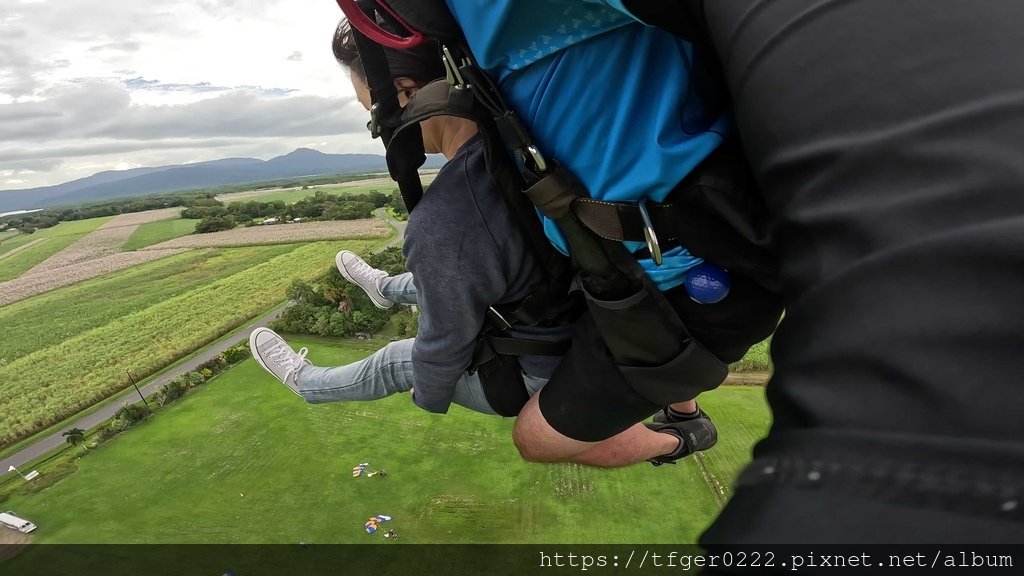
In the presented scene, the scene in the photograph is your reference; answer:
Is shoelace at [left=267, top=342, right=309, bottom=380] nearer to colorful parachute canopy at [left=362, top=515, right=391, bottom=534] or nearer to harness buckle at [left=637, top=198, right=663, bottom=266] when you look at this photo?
harness buckle at [left=637, top=198, right=663, bottom=266]

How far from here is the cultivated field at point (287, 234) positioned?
2891 cm

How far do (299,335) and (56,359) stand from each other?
31.7 feet

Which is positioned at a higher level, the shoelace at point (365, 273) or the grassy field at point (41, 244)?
the grassy field at point (41, 244)

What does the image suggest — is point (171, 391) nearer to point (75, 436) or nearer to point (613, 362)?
point (75, 436)

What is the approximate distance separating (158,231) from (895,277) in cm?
3858

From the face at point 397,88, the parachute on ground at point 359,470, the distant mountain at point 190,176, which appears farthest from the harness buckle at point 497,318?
the distant mountain at point 190,176

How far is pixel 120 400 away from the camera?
18.8 m

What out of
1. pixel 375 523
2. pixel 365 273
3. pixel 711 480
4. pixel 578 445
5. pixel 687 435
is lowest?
pixel 711 480

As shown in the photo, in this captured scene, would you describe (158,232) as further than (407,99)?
Yes

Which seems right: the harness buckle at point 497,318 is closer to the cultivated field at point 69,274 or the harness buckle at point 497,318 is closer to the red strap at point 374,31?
the red strap at point 374,31

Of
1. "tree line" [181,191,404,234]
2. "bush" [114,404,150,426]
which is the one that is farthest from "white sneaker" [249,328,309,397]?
"tree line" [181,191,404,234]

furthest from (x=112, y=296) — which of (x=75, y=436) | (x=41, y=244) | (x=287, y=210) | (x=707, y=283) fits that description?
(x=707, y=283)

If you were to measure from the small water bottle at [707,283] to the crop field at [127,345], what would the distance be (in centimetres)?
2471

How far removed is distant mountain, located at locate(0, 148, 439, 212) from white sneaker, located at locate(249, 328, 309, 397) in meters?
Answer: 109
